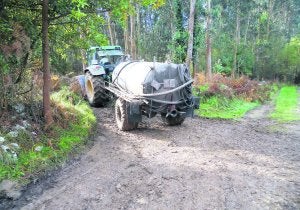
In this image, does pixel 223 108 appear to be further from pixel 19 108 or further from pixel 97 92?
pixel 19 108

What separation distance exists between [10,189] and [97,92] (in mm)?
7604

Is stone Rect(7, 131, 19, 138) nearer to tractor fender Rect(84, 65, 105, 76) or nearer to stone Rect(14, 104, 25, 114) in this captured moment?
stone Rect(14, 104, 25, 114)

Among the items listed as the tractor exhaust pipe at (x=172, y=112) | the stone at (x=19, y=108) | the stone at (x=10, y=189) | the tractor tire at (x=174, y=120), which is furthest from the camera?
the tractor tire at (x=174, y=120)

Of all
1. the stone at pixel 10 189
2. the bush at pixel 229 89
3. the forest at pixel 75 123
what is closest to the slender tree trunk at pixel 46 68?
the forest at pixel 75 123

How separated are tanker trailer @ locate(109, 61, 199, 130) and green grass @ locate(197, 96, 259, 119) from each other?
343cm

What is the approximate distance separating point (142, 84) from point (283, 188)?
499 cm

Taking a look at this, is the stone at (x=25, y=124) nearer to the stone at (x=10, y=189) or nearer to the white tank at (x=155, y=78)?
the stone at (x=10, y=189)

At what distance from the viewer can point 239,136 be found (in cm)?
1023

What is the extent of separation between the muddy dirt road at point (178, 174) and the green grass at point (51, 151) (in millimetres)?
331

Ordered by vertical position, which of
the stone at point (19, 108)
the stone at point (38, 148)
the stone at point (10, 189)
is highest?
the stone at point (19, 108)

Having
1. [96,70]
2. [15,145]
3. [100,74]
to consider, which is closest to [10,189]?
[15,145]

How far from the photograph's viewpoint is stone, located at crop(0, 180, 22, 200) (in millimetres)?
6098

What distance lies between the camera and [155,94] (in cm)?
973

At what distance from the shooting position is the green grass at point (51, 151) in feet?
21.7
